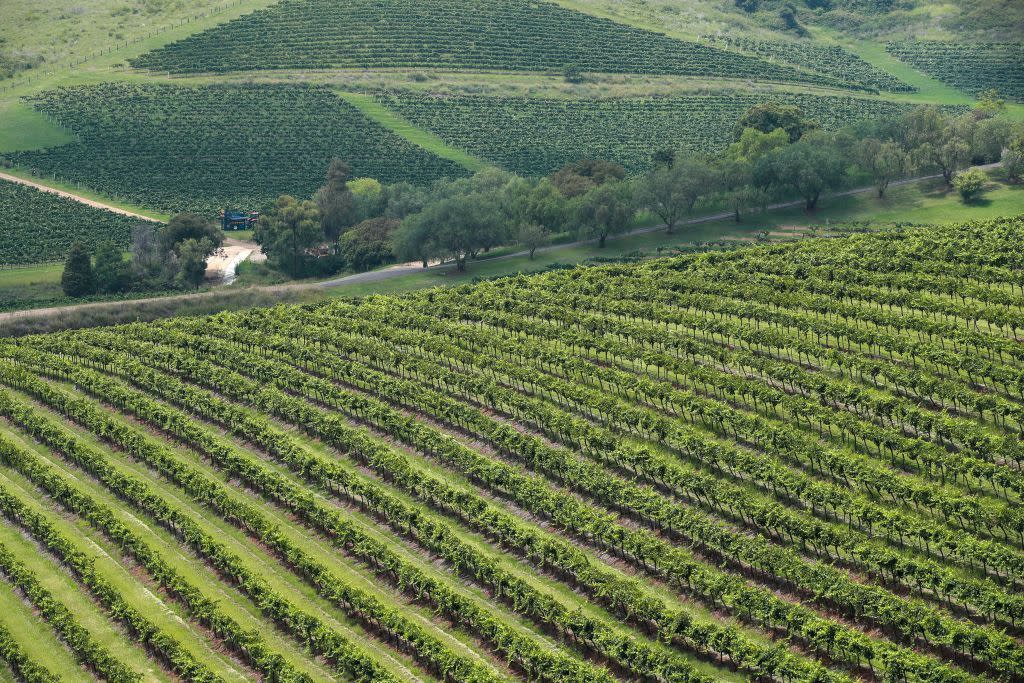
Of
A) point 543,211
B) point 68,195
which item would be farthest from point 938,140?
point 68,195

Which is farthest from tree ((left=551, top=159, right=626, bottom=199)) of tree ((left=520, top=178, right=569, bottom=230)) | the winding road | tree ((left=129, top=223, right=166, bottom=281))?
tree ((left=129, top=223, right=166, bottom=281))

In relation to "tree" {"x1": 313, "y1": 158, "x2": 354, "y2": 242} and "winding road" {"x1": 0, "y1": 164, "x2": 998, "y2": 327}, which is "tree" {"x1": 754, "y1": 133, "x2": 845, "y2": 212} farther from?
"tree" {"x1": 313, "y1": 158, "x2": 354, "y2": 242}

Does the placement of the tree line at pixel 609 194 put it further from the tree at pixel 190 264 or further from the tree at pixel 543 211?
the tree at pixel 190 264

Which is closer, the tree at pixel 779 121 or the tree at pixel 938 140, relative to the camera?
the tree at pixel 938 140

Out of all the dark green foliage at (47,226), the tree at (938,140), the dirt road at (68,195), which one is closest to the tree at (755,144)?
the tree at (938,140)

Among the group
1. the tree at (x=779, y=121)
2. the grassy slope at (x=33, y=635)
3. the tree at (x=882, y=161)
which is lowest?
the grassy slope at (x=33, y=635)

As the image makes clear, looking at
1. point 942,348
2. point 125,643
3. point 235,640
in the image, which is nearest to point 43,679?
point 125,643
